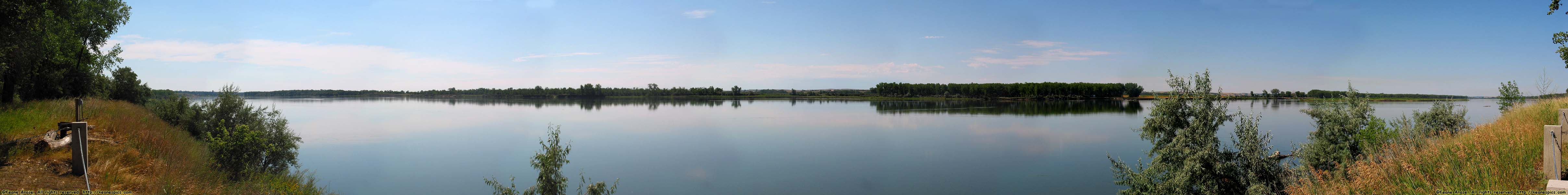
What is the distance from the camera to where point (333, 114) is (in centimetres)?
5784

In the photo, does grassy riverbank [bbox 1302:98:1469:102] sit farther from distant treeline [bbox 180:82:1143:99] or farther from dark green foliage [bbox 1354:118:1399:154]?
dark green foliage [bbox 1354:118:1399:154]

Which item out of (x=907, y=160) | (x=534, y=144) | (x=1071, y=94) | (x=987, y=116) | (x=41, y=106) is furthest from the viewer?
(x=1071, y=94)

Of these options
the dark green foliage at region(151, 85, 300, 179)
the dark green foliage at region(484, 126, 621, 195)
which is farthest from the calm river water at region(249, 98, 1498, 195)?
the dark green foliage at region(484, 126, 621, 195)

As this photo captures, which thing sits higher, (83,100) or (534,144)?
(83,100)

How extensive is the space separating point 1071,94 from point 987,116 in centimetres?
8209

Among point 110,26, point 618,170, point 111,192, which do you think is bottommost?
point 618,170

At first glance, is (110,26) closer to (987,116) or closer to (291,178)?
(291,178)

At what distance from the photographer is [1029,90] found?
12925cm

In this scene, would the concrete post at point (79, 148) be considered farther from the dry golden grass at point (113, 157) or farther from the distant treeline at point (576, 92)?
the distant treeline at point (576, 92)

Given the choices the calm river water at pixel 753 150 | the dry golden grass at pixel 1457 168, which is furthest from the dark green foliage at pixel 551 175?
the dry golden grass at pixel 1457 168

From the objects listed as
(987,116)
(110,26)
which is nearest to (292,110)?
(110,26)

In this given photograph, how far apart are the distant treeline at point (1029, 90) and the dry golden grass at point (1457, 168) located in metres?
125

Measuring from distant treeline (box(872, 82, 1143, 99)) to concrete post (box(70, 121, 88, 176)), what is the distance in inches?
5155

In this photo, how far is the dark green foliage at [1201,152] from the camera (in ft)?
40.7
